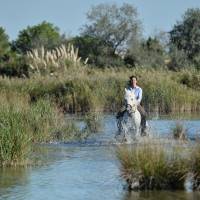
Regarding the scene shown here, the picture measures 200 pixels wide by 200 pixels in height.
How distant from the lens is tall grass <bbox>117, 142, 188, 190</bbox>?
12.1 m

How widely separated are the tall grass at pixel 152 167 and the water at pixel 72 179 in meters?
0.18

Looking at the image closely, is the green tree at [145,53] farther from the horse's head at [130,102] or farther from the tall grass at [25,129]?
the horse's head at [130,102]

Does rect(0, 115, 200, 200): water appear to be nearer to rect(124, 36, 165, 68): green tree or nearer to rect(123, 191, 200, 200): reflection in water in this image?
rect(123, 191, 200, 200): reflection in water

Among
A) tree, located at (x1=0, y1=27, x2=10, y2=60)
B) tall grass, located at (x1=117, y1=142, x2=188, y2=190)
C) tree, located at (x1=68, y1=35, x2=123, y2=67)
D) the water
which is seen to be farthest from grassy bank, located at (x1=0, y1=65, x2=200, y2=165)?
tree, located at (x1=0, y1=27, x2=10, y2=60)

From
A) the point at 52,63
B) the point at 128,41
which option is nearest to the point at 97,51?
the point at 128,41

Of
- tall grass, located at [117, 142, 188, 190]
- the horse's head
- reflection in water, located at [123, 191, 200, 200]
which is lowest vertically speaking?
reflection in water, located at [123, 191, 200, 200]

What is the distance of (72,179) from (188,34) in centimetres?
5213

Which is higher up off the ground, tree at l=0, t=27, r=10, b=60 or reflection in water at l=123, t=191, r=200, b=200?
tree at l=0, t=27, r=10, b=60

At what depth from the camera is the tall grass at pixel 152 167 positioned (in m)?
12.1

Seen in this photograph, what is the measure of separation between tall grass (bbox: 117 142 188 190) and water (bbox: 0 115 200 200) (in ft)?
0.60

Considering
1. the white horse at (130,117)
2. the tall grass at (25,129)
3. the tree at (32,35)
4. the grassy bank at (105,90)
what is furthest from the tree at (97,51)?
the white horse at (130,117)

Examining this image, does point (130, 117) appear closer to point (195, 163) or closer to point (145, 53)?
point (195, 163)

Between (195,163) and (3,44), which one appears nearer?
(195,163)

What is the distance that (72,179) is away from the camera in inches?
550
